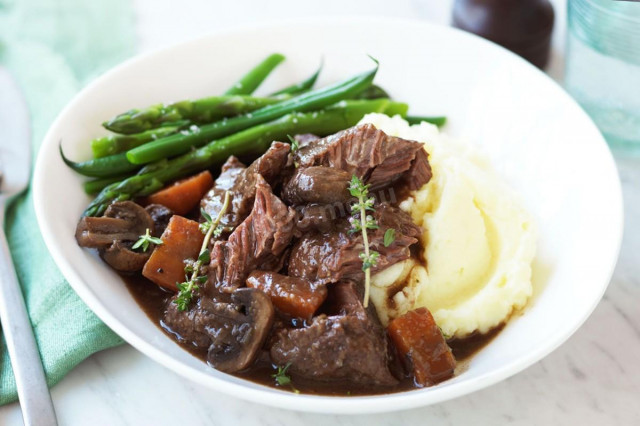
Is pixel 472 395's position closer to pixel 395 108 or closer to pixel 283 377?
pixel 283 377

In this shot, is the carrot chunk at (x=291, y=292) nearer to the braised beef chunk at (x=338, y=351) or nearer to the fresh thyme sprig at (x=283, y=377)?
the braised beef chunk at (x=338, y=351)

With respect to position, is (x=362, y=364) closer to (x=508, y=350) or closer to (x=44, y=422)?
(x=508, y=350)

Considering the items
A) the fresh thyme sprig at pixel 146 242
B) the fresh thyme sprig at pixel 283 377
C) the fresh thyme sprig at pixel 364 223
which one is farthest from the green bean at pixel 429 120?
the fresh thyme sprig at pixel 283 377

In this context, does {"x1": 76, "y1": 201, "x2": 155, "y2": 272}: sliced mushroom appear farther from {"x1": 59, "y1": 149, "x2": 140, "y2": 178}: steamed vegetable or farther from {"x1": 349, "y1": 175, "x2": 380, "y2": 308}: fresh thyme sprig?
{"x1": 349, "y1": 175, "x2": 380, "y2": 308}: fresh thyme sprig

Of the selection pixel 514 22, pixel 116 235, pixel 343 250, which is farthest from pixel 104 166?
pixel 514 22

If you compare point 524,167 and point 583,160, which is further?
point 524,167

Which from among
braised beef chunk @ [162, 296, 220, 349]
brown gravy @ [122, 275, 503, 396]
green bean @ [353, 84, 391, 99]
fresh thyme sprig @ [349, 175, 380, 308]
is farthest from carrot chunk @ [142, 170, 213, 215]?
green bean @ [353, 84, 391, 99]

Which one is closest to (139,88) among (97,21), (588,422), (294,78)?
(294,78)
